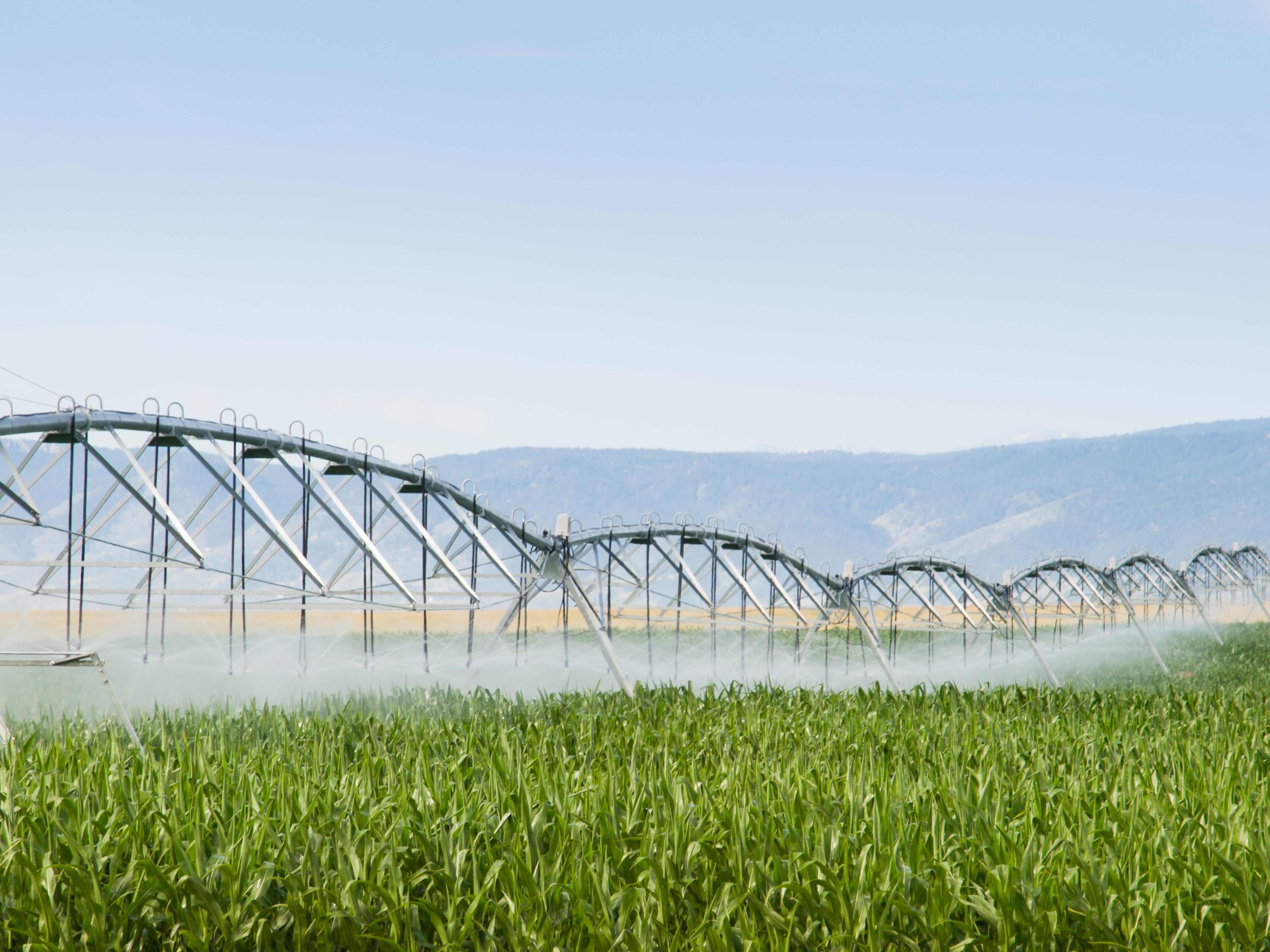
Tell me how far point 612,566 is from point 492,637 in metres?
2.86

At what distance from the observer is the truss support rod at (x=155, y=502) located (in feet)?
37.5

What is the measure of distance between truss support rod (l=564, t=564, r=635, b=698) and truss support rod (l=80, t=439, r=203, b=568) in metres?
6.17

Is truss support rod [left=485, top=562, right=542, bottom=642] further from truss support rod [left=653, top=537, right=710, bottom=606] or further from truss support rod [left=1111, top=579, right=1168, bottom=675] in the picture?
truss support rod [left=1111, top=579, right=1168, bottom=675]

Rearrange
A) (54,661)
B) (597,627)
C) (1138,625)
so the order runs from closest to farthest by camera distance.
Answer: (54,661), (597,627), (1138,625)

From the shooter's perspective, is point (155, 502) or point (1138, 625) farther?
point (1138, 625)

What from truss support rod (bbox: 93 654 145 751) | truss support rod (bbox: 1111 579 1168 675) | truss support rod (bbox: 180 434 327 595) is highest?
truss support rod (bbox: 180 434 327 595)

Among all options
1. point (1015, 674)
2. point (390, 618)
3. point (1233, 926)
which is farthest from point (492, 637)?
point (390, 618)

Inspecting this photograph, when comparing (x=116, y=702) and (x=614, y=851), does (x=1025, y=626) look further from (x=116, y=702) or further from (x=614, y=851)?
(x=614, y=851)

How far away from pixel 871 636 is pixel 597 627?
28.3 feet

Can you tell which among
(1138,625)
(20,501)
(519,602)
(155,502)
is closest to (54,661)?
(20,501)

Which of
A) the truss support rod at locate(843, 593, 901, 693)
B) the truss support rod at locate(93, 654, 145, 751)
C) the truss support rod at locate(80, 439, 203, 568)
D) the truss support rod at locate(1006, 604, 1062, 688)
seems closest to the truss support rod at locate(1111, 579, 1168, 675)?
the truss support rod at locate(1006, 604, 1062, 688)

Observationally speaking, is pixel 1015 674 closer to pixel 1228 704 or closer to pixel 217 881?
pixel 1228 704

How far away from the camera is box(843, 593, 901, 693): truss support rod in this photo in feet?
68.8

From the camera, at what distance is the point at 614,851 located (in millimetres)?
5586
